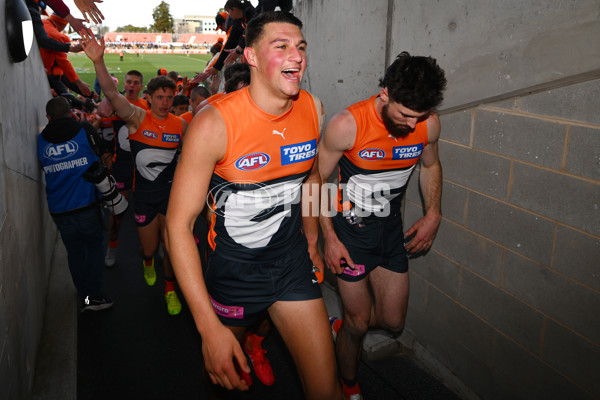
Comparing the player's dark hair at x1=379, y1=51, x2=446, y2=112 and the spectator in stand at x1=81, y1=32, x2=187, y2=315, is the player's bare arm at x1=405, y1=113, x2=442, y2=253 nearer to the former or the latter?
the player's dark hair at x1=379, y1=51, x2=446, y2=112

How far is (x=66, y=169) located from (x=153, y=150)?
875 mm

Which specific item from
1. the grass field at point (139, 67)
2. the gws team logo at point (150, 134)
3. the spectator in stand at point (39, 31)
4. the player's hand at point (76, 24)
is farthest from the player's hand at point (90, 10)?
the grass field at point (139, 67)

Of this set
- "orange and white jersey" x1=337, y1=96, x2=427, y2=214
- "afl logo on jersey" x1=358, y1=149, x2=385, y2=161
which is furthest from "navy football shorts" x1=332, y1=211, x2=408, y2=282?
"afl logo on jersey" x1=358, y1=149, x2=385, y2=161

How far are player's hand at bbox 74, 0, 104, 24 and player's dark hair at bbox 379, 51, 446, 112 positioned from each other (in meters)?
3.36

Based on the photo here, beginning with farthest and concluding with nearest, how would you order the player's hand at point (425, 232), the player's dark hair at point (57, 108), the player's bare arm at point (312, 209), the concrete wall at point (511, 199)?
1. the player's dark hair at point (57, 108)
2. the player's hand at point (425, 232)
3. the player's bare arm at point (312, 209)
4. the concrete wall at point (511, 199)

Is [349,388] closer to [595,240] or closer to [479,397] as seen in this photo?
[479,397]

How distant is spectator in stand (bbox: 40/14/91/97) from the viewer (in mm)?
8022

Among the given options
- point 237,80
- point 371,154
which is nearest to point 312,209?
point 371,154

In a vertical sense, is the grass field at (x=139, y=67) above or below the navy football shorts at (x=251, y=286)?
above

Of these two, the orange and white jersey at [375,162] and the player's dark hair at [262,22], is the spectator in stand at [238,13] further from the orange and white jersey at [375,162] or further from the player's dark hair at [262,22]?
the player's dark hair at [262,22]

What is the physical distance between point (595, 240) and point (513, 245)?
1.88 feet

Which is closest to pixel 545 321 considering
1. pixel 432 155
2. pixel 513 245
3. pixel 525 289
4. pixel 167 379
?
pixel 525 289

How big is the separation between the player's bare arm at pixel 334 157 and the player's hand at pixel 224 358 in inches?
52.8

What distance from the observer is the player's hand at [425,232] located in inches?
138
